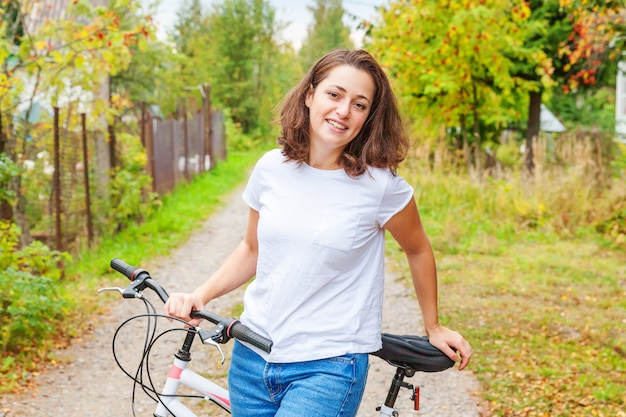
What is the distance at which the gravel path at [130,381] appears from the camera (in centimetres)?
502

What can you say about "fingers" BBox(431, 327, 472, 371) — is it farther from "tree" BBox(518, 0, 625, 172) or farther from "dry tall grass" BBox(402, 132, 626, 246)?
"tree" BBox(518, 0, 625, 172)

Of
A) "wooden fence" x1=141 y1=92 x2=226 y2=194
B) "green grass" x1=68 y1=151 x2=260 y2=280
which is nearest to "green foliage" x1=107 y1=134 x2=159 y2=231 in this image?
"green grass" x1=68 y1=151 x2=260 y2=280

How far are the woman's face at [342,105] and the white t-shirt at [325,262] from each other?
11cm

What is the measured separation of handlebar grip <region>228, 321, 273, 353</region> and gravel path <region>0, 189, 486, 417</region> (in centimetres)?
283

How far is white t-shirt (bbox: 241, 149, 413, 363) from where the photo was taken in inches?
90.3

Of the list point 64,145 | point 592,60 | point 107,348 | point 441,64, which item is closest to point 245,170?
point 441,64

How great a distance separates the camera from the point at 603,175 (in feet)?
40.0

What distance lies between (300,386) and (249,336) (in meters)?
0.22

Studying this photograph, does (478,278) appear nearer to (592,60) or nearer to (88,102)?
(88,102)

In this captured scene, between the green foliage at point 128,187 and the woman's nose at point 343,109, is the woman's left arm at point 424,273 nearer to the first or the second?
the woman's nose at point 343,109

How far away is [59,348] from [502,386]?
127 inches

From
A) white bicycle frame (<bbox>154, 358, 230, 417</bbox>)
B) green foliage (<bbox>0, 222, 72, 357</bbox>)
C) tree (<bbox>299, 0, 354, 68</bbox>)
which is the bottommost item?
green foliage (<bbox>0, 222, 72, 357</bbox>)

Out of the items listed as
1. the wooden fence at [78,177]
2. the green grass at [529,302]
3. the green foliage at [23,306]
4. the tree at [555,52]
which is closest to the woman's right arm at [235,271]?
the green grass at [529,302]

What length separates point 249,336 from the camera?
2.17 m
